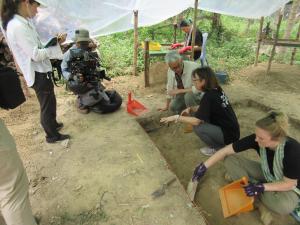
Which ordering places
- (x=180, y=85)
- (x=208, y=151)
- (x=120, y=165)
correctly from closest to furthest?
1. (x=120, y=165)
2. (x=208, y=151)
3. (x=180, y=85)

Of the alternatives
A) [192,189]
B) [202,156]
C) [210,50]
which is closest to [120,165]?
[192,189]

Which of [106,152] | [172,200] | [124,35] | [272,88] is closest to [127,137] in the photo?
[106,152]

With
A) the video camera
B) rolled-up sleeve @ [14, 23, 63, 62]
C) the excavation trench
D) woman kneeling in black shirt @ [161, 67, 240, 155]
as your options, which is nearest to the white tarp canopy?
the video camera

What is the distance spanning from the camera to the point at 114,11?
14.1 ft

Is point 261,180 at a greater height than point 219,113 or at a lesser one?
lesser

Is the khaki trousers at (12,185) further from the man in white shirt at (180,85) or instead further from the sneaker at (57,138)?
the man in white shirt at (180,85)

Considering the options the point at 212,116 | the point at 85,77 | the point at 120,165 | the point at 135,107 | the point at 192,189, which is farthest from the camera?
the point at 135,107

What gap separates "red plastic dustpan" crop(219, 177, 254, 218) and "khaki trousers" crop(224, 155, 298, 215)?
121 millimetres

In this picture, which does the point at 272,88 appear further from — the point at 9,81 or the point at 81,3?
the point at 9,81

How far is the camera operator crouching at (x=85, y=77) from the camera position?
3607 millimetres

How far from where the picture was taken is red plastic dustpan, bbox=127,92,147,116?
4.05m

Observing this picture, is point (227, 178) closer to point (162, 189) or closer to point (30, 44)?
point (162, 189)

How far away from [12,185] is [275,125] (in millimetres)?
1883

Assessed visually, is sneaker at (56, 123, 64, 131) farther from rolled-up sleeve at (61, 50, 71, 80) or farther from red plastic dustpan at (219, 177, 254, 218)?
red plastic dustpan at (219, 177, 254, 218)
